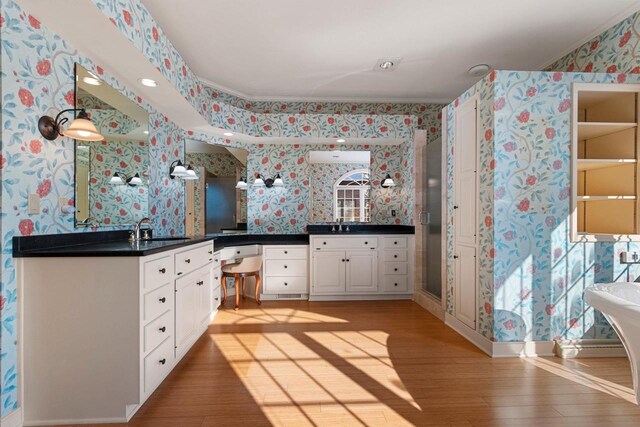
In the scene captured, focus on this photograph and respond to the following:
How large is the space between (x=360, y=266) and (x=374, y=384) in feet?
7.29

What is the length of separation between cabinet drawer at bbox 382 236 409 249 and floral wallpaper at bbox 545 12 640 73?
2.56 metres

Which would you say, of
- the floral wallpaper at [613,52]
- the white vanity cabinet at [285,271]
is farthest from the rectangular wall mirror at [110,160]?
the floral wallpaper at [613,52]

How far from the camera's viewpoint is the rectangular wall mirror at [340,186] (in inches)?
188

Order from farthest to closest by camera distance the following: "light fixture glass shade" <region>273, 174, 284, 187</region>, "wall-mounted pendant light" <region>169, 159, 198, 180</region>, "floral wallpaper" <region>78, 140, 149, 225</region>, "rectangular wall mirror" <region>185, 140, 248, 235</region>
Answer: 1. "light fixture glass shade" <region>273, 174, 284, 187</region>
2. "rectangular wall mirror" <region>185, 140, 248, 235</region>
3. "wall-mounted pendant light" <region>169, 159, 198, 180</region>
4. "floral wallpaper" <region>78, 140, 149, 225</region>

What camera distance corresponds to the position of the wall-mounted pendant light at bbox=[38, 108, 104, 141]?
1.87 metres

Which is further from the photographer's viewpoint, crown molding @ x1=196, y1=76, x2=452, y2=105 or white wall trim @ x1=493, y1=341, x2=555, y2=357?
crown molding @ x1=196, y1=76, x2=452, y2=105

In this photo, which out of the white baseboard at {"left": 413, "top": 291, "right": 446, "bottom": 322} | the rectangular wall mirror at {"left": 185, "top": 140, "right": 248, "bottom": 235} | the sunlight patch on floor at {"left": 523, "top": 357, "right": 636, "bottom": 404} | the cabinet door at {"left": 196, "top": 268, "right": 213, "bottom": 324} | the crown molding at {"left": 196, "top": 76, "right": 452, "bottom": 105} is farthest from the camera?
the crown molding at {"left": 196, "top": 76, "right": 452, "bottom": 105}

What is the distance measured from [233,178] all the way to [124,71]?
2.17 meters

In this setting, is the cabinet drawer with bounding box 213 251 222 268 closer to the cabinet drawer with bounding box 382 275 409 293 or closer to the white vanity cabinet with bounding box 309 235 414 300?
the white vanity cabinet with bounding box 309 235 414 300

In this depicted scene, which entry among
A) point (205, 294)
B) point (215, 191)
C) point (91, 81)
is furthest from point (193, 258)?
point (215, 191)

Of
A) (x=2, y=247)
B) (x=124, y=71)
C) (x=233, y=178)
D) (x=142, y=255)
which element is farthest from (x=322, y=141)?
(x=2, y=247)

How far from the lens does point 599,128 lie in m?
2.76

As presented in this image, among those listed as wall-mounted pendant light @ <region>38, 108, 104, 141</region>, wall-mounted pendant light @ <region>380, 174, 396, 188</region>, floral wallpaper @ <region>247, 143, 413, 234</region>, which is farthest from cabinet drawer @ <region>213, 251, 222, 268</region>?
wall-mounted pendant light @ <region>380, 174, 396, 188</region>

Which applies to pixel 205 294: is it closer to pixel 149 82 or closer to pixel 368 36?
pixel 149 82
